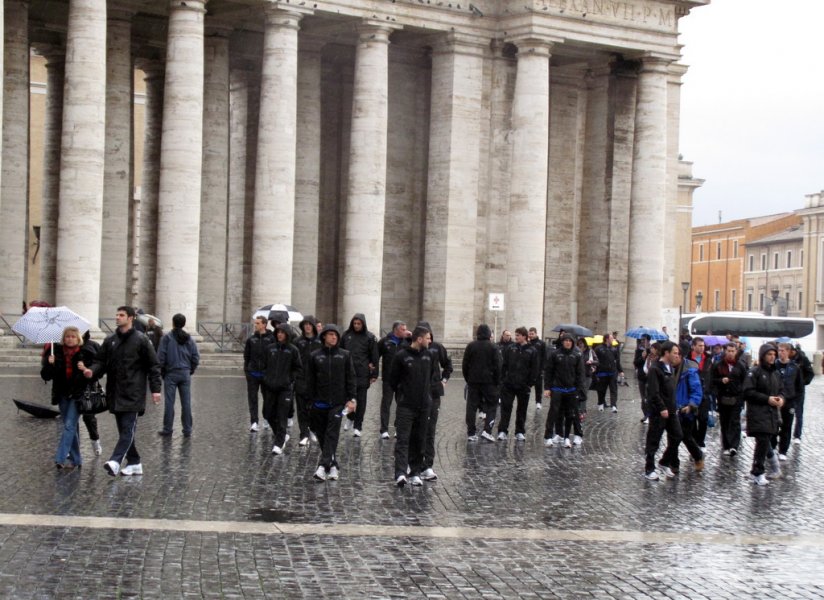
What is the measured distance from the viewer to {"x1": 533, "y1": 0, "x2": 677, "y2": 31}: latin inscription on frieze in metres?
39.2

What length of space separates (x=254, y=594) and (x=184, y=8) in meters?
26.7

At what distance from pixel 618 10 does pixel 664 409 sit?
2743 centimetres

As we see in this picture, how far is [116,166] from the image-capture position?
37406 mm

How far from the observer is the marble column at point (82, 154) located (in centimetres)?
3150

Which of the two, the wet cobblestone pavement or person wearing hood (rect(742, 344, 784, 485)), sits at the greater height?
person wearing hood (rect(742, 344, 784, 485))

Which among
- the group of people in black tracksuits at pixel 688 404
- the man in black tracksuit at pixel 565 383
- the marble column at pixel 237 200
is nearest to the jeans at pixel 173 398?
the man in black tracksuit at pixel 565 383

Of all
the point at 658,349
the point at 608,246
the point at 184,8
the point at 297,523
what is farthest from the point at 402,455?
the point at 608,246

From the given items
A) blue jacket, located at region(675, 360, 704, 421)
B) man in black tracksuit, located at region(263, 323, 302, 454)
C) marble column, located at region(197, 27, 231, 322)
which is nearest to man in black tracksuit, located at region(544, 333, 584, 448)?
blue jacket, located at region(675, 360, 704, 421)

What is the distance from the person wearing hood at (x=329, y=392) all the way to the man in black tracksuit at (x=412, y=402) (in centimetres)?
51

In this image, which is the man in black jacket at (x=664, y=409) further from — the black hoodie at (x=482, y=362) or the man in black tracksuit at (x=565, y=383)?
the black hoodie at (x=482, y=362)

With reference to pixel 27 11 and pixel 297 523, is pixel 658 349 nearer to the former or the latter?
pixel 297 523

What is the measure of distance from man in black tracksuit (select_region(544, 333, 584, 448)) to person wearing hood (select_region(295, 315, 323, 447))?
3.27 meters

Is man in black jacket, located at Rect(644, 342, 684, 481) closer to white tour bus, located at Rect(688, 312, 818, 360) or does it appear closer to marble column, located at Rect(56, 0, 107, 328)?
marble column, located at Rect(56, 0, 107, 328)

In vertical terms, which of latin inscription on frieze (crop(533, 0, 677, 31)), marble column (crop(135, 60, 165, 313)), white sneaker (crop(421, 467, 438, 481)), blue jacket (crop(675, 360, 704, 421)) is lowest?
white sneaker (crop(421, 467, 438, 481))
